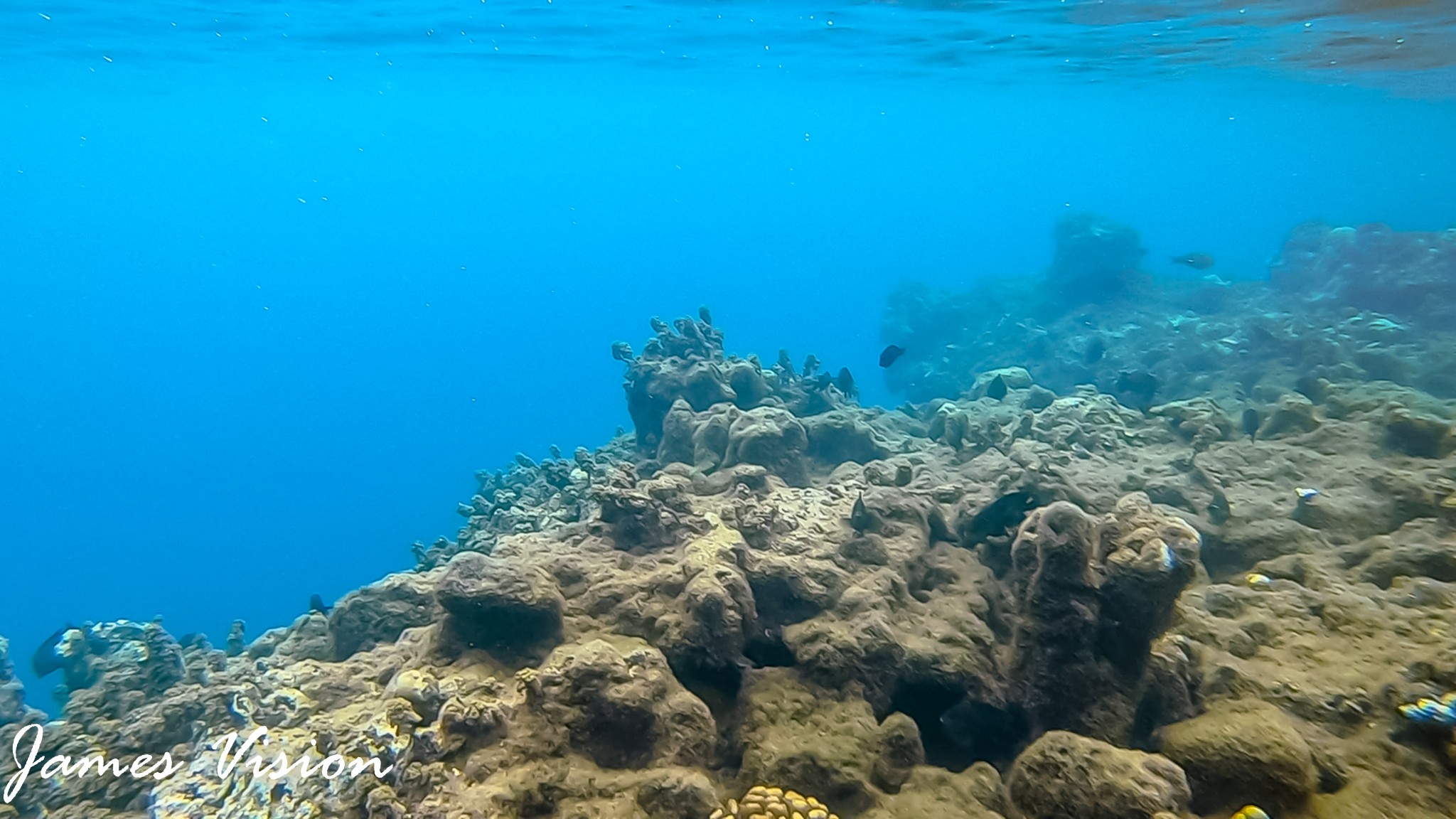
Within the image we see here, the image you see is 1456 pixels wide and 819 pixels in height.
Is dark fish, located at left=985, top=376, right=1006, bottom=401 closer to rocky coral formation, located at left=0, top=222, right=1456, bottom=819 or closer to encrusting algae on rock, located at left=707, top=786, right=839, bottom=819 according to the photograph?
rocky coral formation, located at left=0, top=222, right=1456, bottom=819

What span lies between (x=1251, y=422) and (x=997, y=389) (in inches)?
152

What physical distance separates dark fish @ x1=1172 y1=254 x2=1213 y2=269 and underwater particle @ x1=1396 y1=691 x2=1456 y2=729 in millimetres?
13589

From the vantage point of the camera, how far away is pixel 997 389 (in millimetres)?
13188

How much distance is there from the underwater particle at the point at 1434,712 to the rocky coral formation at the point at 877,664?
0.02 metres

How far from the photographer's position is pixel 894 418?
1397 centimetres

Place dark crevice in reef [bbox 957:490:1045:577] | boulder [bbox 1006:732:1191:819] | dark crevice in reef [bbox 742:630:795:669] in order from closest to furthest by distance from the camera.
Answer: boulder [bbox 1006:732:1191:819] → dark crevice in reef [bbox 742:630:795:669] → dark crevice in reef [bbox 957:490:1045:577]

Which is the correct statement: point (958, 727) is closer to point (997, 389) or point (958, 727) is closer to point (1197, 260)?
point (997, 389)

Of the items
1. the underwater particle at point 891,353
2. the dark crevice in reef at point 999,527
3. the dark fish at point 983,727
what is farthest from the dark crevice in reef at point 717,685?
the underwater particle at point 891,353

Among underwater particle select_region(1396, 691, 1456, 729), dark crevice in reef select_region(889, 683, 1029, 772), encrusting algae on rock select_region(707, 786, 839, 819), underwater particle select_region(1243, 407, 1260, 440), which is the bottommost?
underwater particle select_region(1243, 407, 1260, 440)

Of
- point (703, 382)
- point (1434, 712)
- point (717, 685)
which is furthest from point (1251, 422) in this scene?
point (717, 685)

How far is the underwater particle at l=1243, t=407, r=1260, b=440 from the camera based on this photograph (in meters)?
10.0

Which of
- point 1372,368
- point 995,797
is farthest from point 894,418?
point 995,797

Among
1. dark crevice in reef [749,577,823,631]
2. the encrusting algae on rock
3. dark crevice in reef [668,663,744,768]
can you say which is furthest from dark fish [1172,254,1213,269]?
the encrusting algae on rock

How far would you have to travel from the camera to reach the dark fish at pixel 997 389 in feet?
→ 43.1
